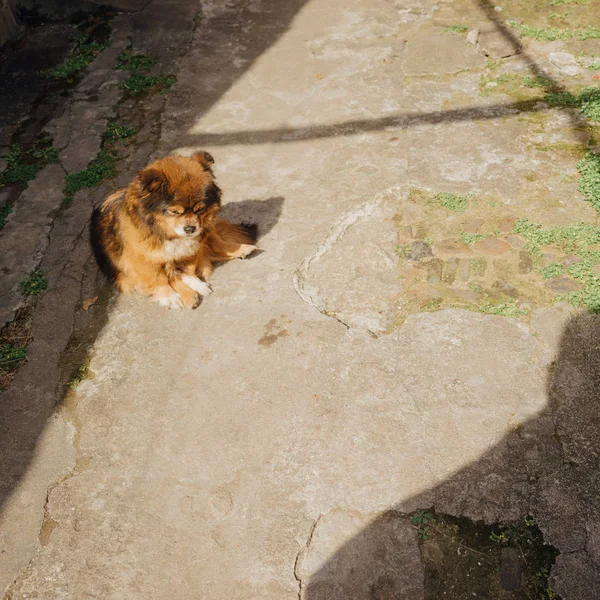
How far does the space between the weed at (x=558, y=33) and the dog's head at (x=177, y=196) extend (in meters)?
4.97

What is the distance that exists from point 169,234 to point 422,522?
2558 millimetres

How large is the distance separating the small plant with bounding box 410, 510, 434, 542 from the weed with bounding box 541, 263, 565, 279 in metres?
2.10

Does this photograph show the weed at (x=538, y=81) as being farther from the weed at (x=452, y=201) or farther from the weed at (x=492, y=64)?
the weed at (x=452, y=201)

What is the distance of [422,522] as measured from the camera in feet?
9.91

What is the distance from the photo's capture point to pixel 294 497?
3189mm

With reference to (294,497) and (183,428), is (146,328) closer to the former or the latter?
(183,428)

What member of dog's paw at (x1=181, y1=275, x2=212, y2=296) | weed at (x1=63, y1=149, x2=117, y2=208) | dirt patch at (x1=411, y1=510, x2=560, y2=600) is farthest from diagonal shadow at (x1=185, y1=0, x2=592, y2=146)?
dirt patch at (x1=411, y1=510, x2=560, y2=600)

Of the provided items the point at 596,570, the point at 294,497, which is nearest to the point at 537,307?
the point at 596,570

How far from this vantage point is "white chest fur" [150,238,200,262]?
163 inches

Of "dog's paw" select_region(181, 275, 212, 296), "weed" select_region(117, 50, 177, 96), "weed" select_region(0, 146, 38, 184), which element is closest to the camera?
"dog's paw" select_region(181, 275, 212, 296)

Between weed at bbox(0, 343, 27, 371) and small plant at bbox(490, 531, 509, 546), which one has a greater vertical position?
weed at bbox(0, 343, 27, 371)

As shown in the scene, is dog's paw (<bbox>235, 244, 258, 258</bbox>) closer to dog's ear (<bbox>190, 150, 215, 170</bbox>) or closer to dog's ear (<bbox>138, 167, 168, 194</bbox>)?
dog's ear (<bbox>190, 150, 215, 170</bbox>)

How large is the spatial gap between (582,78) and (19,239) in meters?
6.04

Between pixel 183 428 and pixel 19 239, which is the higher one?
pixel 19 239
